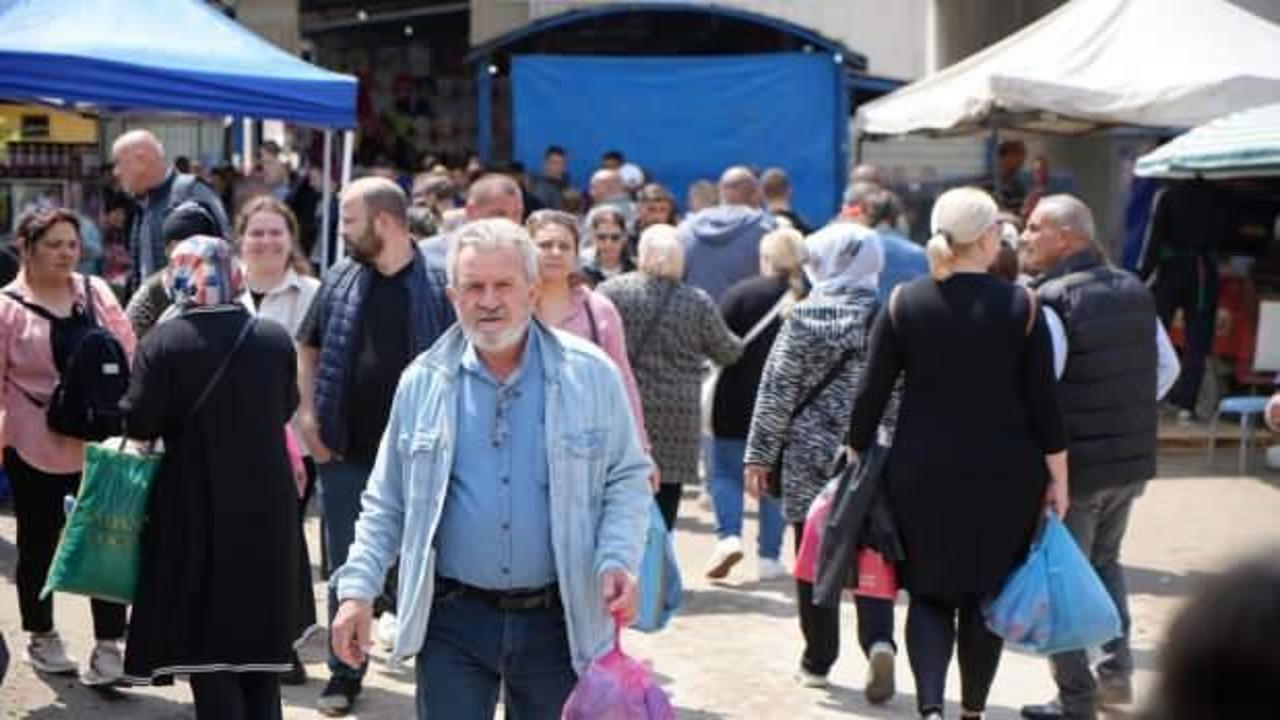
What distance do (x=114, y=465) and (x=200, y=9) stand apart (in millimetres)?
5164

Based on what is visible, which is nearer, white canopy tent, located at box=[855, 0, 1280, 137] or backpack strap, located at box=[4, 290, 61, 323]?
backpack strap, located at box=[4, 290, 61, 323]

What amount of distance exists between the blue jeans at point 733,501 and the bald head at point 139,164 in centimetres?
294

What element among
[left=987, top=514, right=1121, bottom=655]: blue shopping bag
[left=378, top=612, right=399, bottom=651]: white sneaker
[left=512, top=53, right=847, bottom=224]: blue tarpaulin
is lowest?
[left=378, top=612, right=399, bottom=651]: white sneaker

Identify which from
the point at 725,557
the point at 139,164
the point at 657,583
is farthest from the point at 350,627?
the point at 139,164

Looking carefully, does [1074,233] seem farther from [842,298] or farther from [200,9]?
[200,9]

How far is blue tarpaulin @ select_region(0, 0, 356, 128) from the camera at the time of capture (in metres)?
9.02

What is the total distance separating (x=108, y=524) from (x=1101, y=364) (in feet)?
11.1

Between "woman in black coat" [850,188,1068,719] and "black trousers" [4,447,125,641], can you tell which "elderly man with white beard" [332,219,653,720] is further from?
Answer: "black trousers" [4,447,125,641]

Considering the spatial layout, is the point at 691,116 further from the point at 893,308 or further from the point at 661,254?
the point at 893,308

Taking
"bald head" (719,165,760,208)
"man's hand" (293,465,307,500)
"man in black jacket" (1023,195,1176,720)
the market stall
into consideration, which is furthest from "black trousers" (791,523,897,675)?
the market stall

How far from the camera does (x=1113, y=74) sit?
1315cm

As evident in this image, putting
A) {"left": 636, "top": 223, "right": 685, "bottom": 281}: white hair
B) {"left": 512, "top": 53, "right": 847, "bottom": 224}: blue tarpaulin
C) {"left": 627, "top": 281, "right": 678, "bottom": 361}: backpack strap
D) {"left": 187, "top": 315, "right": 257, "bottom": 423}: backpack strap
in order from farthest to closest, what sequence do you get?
{"left": 512, "top": 53, "right": 847, "bottom": 224}: blue tarpaulin, {"left": 627, "top": 281, "right": 678, "bottom": 361}: backpack strap, {"left": 636, "top": 223, "right": 685, "bottom": 281}: white hair, {"left": 187, "top": 315, "right": 257, "bottom": 423}: backpack strap

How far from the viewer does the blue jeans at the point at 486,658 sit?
436 centimetres

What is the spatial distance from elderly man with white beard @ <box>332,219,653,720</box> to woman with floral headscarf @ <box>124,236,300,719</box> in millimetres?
1204
